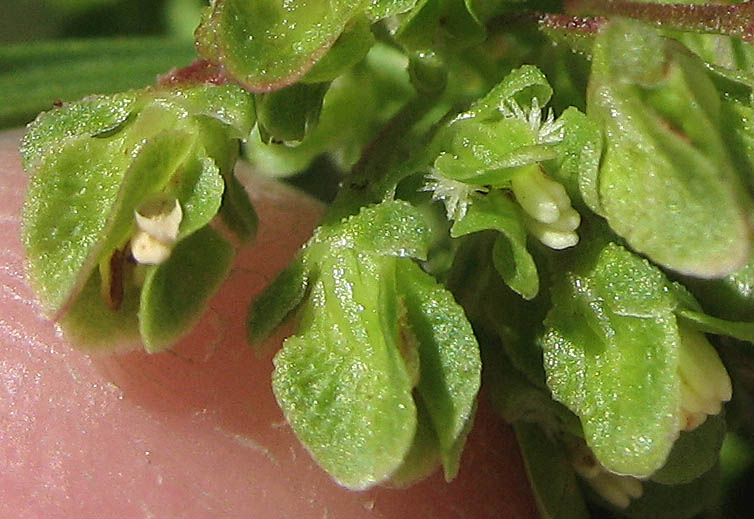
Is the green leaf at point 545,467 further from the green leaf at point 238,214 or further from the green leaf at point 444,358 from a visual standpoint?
the green leaf at point 238,214

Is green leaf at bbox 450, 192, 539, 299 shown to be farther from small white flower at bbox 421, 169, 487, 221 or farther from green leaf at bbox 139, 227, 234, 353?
green leaf at bbox 139, 227, 234, 353

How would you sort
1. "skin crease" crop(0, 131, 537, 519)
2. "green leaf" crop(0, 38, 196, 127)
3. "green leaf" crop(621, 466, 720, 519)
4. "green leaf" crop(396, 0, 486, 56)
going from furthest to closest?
"green leaf" crop(0, 38, 196, 127), "green leaf" crop(621, 466, 720, 519), "skin crease" crop(0, 131, 537, 519), "green leaf" crop(396, 0, 486, 56)

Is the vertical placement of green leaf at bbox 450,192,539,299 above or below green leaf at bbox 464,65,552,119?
below

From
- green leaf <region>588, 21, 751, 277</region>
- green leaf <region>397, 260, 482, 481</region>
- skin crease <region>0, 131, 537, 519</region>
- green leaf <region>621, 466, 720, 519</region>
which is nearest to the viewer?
green leaf <region>588, 21, 751, 277</region>

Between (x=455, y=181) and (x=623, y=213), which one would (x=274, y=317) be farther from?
(x=623, y=213)

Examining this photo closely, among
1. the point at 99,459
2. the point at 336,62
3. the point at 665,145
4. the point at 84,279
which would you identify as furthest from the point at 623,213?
the point at 99,459

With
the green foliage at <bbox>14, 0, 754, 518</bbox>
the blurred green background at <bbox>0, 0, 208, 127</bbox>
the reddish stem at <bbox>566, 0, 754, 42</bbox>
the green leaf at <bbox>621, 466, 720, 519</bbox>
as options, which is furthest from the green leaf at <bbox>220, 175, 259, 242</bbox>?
the blurred green background at <bbox>0, 0, 208, 127</bbox>

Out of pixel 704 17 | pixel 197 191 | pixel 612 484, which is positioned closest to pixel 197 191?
pixel 197 191
